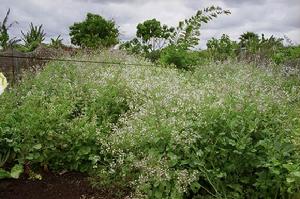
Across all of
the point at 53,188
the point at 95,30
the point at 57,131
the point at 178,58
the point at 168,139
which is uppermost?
the point at 95,30

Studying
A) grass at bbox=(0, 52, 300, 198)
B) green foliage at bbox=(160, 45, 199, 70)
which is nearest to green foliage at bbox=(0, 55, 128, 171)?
grass at bbox=(0, 52, 300, 198)

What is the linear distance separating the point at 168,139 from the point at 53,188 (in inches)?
49.9

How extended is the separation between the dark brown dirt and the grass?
13 centimetres

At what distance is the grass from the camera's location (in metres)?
3.91

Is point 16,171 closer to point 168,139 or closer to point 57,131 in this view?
point 57,131

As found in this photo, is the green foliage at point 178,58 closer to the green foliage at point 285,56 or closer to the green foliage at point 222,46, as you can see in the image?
the green foliage at point 285,56

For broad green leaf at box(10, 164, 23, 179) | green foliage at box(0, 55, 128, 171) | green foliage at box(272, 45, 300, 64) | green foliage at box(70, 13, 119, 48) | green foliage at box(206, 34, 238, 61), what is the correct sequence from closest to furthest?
1. broad green leaf at box(10, 164, 23, 179)
2. green foliage at box(0, 55, 128, 171)
3. green foliage at box(272, 45, 300, 64)
4. green foliage at box(206, 34, 238, 61)
5. green foliage at box(70, 13, 119, 48)

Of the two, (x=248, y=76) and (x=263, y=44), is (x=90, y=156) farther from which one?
(x=263, y=44)

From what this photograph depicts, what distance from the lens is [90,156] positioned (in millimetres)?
4801

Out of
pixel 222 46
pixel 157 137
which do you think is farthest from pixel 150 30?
pixel 157 137

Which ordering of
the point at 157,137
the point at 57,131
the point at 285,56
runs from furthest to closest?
the point at 285,56
the point at 57,131
the point at 157,137

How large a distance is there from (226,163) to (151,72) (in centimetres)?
374

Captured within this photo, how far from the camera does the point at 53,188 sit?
4.70 m

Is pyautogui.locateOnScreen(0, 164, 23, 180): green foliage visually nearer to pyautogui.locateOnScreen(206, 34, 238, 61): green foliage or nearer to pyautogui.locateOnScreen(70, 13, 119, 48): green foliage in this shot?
pyautogui.locateOnScreen(206, 34, 238, 61): green foliage
